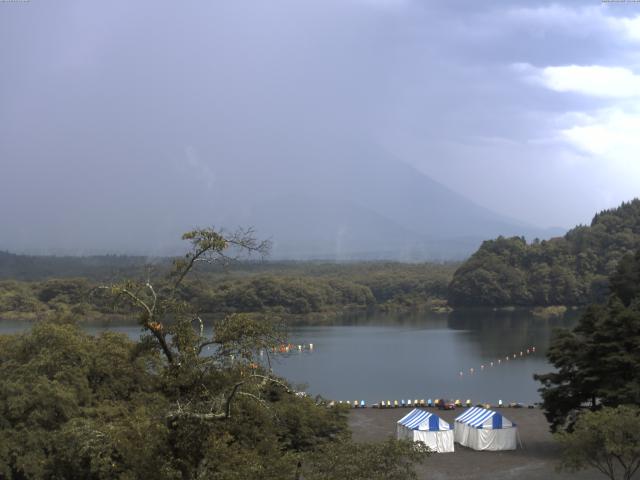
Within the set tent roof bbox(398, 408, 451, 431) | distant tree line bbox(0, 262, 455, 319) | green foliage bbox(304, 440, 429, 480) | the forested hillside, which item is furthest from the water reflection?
green foliage bbox(304, 440, 429, 480)

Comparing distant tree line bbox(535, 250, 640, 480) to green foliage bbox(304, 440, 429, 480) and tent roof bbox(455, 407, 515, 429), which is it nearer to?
tent roof bbox(455, 407, 515, 429)

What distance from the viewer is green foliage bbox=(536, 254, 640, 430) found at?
778 inches

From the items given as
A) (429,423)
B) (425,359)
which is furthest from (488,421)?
(425,359)

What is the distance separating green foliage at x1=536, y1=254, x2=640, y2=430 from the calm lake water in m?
8.81

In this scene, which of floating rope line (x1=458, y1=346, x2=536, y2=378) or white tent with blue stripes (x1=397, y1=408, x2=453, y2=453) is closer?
white tent with blue stripes (x1=397, y1=408, x2=453, y2=453)

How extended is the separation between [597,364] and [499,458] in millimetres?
3680

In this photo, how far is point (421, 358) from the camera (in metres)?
48.1

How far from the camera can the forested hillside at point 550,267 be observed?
281ft

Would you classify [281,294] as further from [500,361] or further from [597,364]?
[597,364]

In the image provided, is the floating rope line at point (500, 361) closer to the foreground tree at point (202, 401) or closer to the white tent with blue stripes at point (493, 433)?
the white tent with blue stripes at point (493, 433)

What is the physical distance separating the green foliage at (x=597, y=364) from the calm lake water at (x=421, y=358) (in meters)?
8.81

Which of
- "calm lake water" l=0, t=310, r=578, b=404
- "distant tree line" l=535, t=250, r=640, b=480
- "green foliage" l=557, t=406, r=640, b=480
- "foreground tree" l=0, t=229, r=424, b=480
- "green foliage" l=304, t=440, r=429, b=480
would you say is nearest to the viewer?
"foreground tree" l=0, t=229, r=424, b=480

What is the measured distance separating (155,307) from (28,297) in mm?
75542

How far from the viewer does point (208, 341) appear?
793 centimetres
